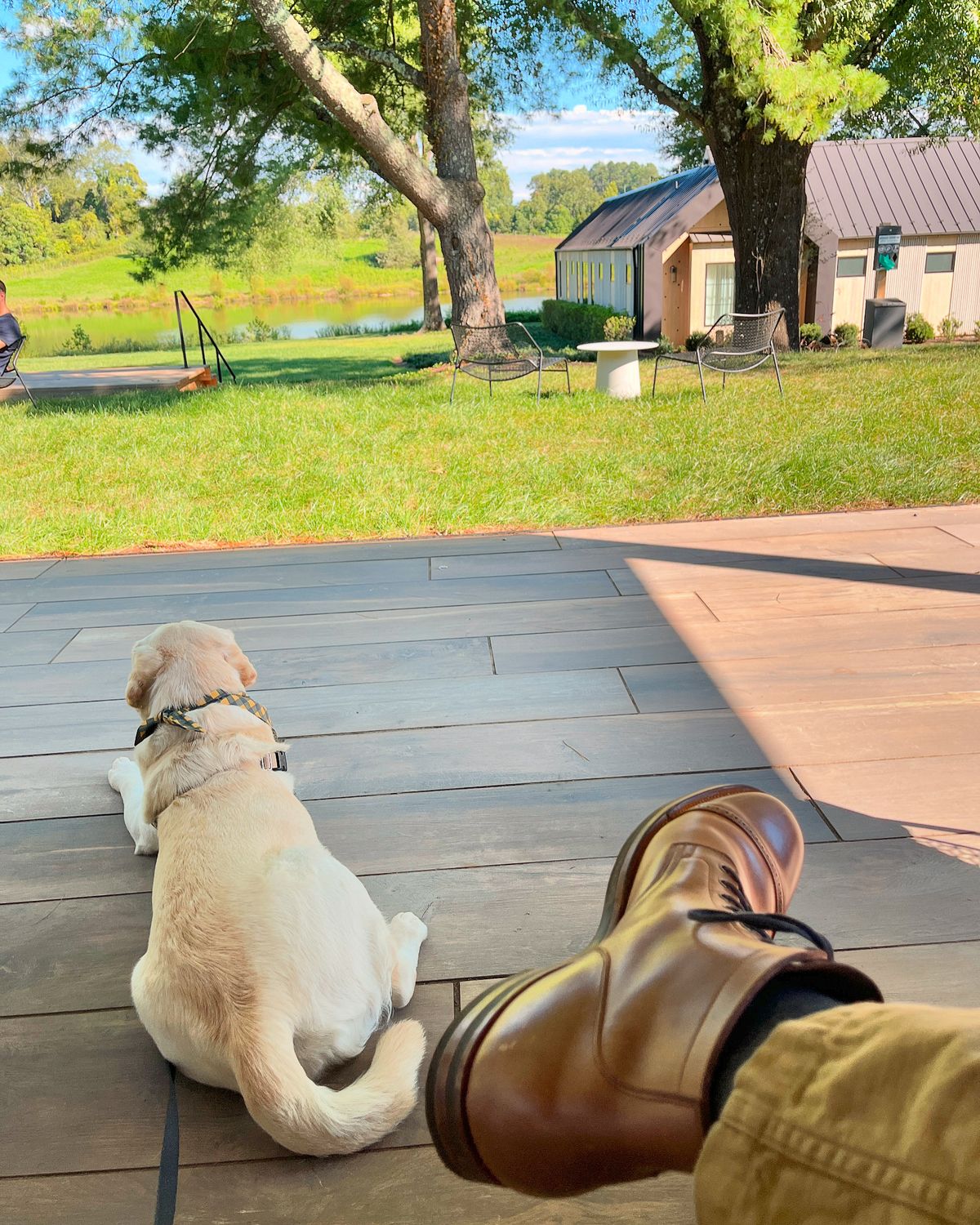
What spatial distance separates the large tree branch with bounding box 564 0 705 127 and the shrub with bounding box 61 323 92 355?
65.7 ft

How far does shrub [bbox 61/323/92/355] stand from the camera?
2766 cm

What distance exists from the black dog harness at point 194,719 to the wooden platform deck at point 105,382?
31.3 ft

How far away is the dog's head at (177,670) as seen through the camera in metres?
1.93

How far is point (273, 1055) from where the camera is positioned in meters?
1.26

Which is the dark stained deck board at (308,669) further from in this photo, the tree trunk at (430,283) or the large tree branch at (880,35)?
the tree trunk at (430,283)

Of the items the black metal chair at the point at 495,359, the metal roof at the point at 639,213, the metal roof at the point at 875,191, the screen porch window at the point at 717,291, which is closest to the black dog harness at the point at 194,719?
the black metal chair at the point at 495,359

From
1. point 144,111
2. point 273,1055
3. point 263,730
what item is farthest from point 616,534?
point 144,111

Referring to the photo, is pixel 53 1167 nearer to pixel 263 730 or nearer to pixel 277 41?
pixel 263 730

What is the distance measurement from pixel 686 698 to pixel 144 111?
1609 cm

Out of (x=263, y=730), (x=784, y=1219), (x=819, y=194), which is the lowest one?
(x=263, y=730)

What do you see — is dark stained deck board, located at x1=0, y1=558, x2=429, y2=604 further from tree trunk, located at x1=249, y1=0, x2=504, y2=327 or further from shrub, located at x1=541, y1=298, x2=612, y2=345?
shrub, located at x1=541, y1=298, x2=612, y2=345

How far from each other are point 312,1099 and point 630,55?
46.0ft

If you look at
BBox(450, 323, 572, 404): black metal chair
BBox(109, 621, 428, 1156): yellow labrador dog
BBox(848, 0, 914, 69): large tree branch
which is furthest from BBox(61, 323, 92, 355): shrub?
BBox(109, 621, 428, 1156): yellow labrador dog

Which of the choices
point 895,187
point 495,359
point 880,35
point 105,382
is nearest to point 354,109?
point 495,359
